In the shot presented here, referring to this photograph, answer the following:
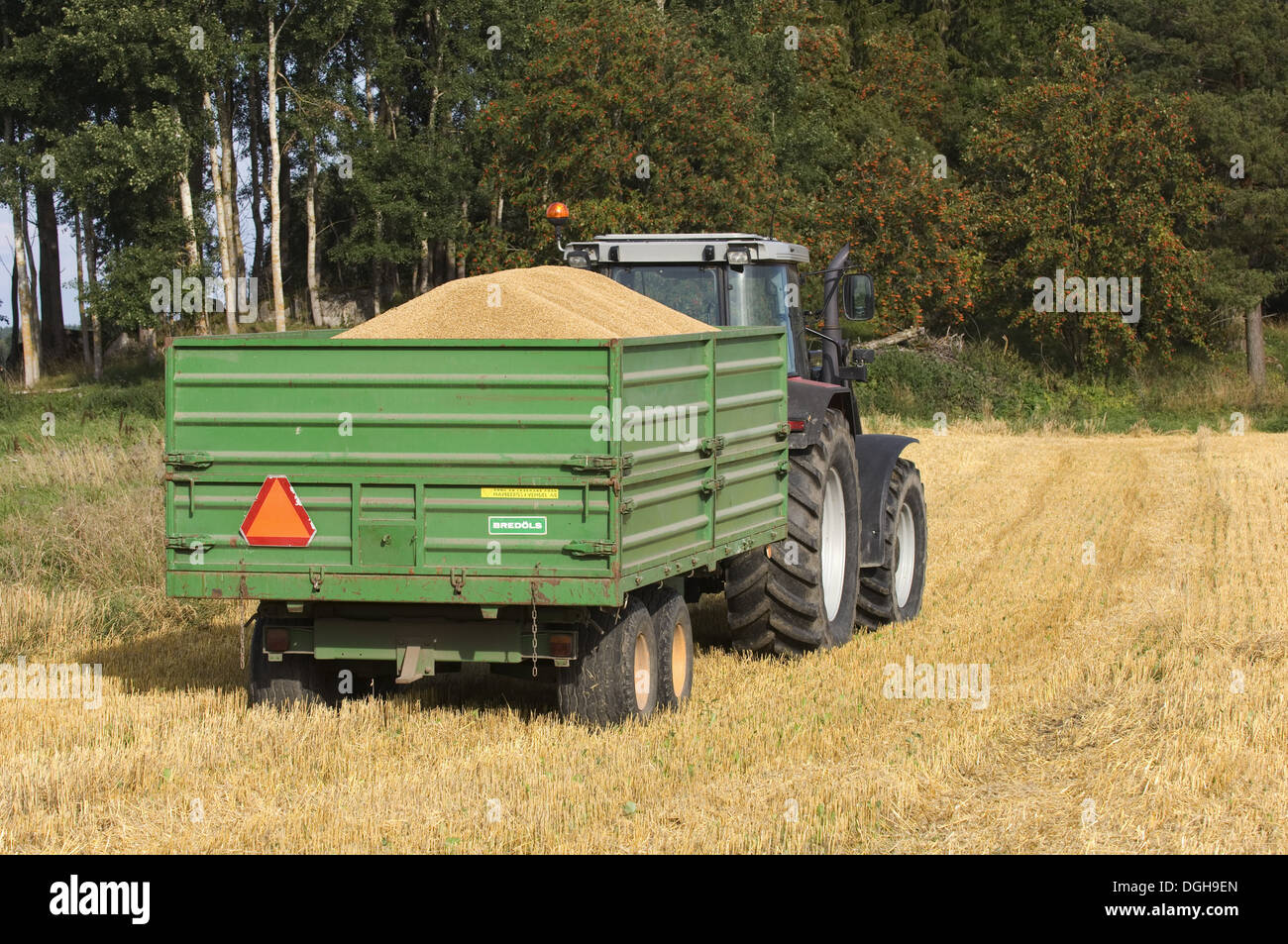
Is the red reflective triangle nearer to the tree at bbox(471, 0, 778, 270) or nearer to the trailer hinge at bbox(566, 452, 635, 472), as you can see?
the trailer hinge at bbox(566, 452, 635, 472)

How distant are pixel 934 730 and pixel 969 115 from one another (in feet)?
127

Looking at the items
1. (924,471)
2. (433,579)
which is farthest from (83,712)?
(924,471)

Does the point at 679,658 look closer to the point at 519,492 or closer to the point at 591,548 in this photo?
the point at 591,548

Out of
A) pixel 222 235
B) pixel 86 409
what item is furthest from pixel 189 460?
pixel 222 235

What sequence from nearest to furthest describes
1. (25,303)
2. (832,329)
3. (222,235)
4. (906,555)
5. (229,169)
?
(832,329) → (906,555) → (222,235) → (229,169) → (25,303)

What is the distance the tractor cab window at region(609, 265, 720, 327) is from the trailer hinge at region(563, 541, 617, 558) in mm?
3447

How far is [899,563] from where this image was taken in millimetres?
11883

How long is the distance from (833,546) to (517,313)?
344cm

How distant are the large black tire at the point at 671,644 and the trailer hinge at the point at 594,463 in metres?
1.17

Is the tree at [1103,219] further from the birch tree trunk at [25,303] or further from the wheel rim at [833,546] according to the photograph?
the wheel rim at [833,546]

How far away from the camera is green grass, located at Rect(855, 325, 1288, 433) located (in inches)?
1227

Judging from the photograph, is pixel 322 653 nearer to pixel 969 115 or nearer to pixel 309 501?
pixel 309 501

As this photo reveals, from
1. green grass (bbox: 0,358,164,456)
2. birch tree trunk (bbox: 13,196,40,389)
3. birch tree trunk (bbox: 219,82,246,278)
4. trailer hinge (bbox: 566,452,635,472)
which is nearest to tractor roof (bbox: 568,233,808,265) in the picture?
trailer hinge (bbox: 566,452,635,472)

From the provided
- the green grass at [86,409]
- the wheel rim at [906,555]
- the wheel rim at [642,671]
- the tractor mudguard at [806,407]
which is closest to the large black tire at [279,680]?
the wheel rim at [642,671]
